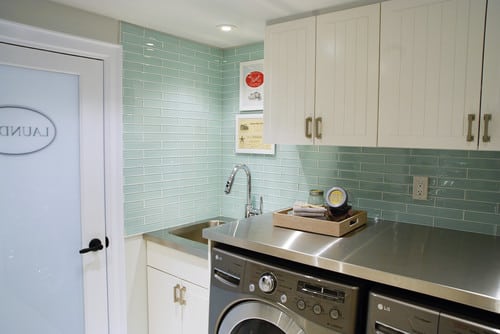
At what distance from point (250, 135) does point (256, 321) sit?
4.40 ft

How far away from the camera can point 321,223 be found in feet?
5.83

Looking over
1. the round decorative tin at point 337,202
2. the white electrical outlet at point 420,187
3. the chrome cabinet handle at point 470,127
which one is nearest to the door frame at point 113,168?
the round decorative tin at point 337,202

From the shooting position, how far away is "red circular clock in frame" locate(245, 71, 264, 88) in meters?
2.53

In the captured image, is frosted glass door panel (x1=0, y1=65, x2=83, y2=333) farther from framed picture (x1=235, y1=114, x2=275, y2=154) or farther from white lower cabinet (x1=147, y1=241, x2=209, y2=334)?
framed picture (x1=235, y1=114, x2=275, y2=154)

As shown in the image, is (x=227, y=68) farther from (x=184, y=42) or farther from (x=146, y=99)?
(x=146, y=99)

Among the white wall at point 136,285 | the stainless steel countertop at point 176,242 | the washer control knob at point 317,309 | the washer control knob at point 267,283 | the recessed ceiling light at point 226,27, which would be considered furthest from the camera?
the white wall at point 136,285

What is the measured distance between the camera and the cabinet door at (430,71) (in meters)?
1.50

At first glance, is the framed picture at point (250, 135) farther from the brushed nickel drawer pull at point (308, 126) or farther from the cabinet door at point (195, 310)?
the cabinet door at point (195, 310)

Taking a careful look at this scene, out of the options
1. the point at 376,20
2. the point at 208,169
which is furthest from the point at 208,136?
the point at 376,20

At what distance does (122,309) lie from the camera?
7.41 feet

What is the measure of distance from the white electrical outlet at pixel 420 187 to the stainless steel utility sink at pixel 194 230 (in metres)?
1.33

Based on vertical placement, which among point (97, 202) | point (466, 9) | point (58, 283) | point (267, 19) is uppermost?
point (267, 19)

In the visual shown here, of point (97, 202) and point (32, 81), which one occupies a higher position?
point (32, 81)

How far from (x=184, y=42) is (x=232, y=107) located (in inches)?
22.0
